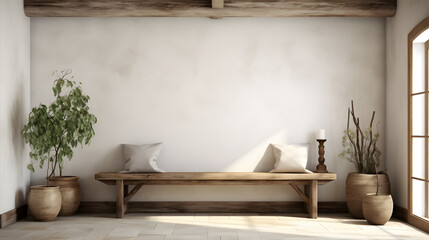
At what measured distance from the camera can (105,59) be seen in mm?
6445

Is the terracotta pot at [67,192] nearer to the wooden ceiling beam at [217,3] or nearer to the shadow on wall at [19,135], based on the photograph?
the shadow on wall at [19,135]

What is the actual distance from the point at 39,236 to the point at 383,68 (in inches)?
201

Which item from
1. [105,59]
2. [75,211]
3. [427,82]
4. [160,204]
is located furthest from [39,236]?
[427,82]

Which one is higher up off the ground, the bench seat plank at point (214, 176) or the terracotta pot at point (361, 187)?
the bench seat plank at point (214, 176)

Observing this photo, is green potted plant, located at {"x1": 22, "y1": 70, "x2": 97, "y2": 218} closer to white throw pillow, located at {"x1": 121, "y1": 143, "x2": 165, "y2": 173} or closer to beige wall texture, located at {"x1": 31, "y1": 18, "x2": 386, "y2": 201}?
beige wall texture, located at {"x1": 31, "y1": 18, "x2": 386, "y2": 201}

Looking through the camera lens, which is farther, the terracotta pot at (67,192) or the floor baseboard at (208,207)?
the floor baseboard at (208,207)

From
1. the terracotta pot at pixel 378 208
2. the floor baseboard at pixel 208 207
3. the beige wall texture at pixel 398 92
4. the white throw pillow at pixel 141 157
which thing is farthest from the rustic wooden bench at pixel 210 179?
the beige wall texture at pixel 398 92

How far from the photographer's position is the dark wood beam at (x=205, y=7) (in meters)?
6.08

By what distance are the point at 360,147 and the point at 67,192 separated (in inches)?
168

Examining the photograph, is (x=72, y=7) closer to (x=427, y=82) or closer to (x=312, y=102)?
(x=312, y=102)

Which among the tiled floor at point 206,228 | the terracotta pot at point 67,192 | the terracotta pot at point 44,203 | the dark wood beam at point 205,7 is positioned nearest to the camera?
the tiled floor at point 206,228

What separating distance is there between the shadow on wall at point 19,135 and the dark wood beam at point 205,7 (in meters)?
1.06

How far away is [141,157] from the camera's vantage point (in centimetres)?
604

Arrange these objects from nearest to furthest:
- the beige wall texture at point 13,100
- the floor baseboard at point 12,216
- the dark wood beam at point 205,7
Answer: the floor baseboard at point 12,216, the beige wall texture at point 13,100, the dark wood beam at point 205,7
